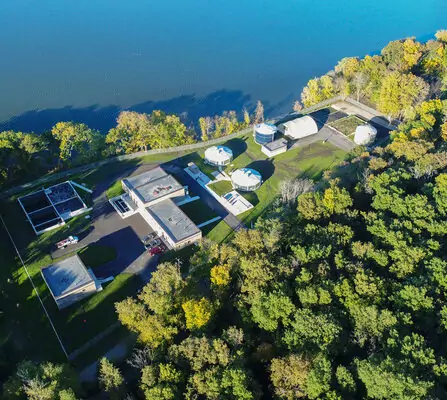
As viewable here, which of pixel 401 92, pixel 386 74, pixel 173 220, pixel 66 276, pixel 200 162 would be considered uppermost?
pixel 386 74

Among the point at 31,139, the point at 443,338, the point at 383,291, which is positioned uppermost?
the point at 31,139

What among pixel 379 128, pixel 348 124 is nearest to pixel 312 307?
pixel 348 124

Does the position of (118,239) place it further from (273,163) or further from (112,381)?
(273,163)

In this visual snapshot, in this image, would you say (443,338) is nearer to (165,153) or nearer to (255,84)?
(165,153)

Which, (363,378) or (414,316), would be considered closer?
(363,378)

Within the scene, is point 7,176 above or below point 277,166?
above

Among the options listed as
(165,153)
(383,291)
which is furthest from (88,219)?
(383,291)

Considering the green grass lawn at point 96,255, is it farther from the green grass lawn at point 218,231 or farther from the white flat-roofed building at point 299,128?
the white flat-roofed building at point 299,128
